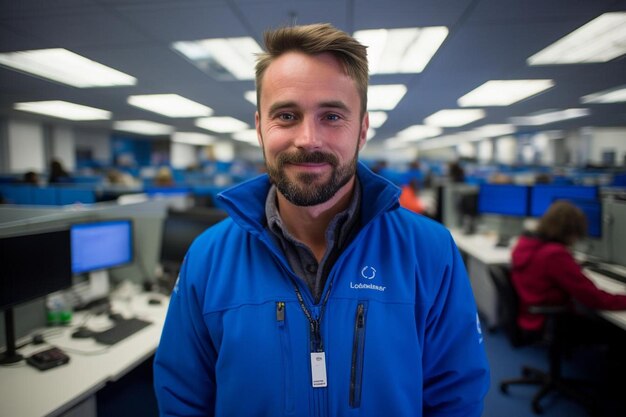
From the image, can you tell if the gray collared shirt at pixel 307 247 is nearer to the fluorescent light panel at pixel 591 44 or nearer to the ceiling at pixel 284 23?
the ceiling at pixel 284 23

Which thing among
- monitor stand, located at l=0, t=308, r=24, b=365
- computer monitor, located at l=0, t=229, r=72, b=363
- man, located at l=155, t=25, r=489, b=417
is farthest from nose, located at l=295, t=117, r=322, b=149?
monitor stand, located at l=0, t=308, r=24, b=365

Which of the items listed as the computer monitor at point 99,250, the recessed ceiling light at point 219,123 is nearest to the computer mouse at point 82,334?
the computer monitor at point 99,250

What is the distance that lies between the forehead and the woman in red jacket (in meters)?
1.75

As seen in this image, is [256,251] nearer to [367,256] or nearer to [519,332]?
[367,256]

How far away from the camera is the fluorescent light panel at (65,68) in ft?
10.7

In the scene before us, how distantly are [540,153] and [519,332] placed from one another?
48.1ft

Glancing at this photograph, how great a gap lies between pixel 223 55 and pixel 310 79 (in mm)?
3118

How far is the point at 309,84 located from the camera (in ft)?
2.51

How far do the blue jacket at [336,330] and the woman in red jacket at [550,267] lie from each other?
1.38 metres

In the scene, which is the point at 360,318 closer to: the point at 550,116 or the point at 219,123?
the point at 219,123

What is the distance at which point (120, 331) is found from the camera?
1.50 m

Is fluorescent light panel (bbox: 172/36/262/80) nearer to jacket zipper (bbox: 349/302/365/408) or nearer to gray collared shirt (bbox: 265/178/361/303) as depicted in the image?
gray collared shirt (bbox: 265/178/361/303)

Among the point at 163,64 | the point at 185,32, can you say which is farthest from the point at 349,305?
the point at 163,64

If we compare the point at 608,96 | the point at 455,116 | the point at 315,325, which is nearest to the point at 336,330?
the point at 315,325
